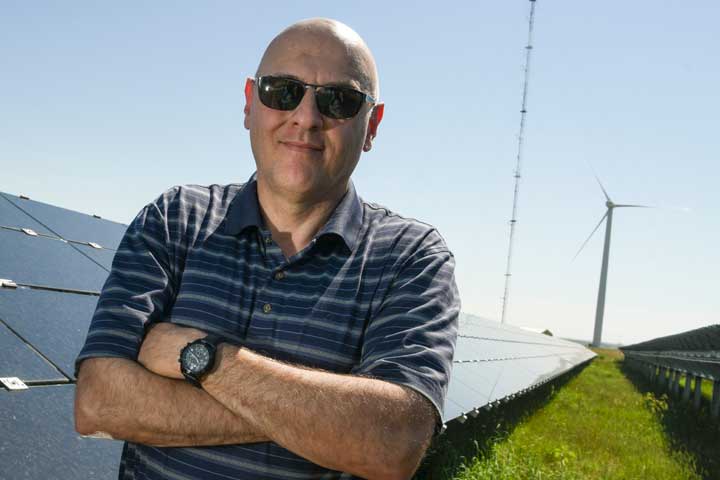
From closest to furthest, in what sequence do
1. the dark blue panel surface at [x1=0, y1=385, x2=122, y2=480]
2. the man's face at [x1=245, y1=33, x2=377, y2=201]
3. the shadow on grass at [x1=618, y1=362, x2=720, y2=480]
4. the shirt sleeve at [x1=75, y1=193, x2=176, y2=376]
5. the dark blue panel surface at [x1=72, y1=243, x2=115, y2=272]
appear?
the shirt sleeve at [x1=75, y1=193, x2=176, y2=376]
the dark blue panel surface at [x1=0, y1=385, x2=122, y2=480]
the man's face at [x1=245, y1=33, x2=377, y2=201]
the dark blue panel surface at [x1=72, y1=243, x2=115, y2=272]
the shadow on grass at [x1=618, y1=362, x2=720, y2=480]

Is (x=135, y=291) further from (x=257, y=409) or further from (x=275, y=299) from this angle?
(x=257, y=409)

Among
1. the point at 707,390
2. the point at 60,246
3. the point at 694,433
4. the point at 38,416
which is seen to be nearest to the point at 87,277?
the point at 60,246

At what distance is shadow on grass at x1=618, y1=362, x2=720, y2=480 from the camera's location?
10.7 m

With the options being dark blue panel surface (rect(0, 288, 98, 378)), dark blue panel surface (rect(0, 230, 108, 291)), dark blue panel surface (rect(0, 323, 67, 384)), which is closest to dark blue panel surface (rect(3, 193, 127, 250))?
dark blue panel surface (rect(0, 230, 108, 291))

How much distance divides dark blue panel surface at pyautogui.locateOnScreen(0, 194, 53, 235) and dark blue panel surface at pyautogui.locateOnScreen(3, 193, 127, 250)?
0.16 metres

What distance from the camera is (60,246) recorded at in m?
6.82

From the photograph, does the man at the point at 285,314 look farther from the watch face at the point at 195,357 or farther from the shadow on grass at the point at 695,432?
the shadow on grass at the point at 695,432

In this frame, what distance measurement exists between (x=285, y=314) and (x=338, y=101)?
3.41ft

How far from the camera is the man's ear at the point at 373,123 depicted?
11.9 ft

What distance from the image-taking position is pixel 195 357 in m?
2.84

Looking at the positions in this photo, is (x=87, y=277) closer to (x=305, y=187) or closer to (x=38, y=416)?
(x=38, y=416)

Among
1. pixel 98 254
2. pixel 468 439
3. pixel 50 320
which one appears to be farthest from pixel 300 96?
pixel 468 439

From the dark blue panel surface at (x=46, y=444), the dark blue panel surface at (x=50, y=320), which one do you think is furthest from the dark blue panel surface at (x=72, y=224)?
the dark blue panel surface at (x=46, y=444)

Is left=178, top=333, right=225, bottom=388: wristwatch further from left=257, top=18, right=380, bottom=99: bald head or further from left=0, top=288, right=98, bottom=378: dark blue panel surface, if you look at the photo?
left=0, top=288, right=98, bottom=378: dark blue panel surface
